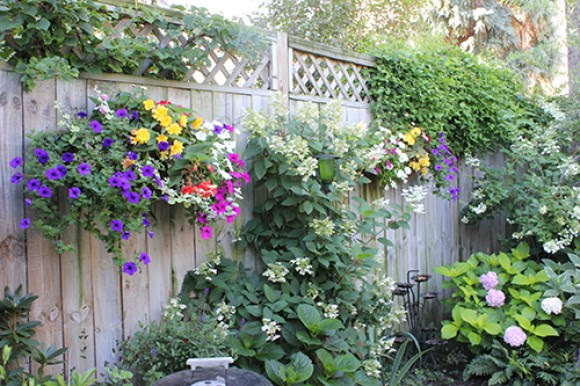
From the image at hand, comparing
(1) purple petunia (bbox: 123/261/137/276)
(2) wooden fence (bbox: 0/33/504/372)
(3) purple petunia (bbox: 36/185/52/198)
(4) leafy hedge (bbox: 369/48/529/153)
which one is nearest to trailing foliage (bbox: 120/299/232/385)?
(2) wooden fence (bbox: 0/33/504/372)

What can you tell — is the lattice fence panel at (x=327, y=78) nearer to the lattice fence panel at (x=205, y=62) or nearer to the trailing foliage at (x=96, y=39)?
the lattice fence panel at (x=205, y=62)

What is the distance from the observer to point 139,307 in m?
2.41

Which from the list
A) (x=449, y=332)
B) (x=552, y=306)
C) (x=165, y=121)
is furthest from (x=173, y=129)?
(x=552, y=306)

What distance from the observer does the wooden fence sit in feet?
6.72

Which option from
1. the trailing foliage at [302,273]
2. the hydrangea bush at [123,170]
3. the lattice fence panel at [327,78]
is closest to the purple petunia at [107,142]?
the hydrangea bush at [123,170]

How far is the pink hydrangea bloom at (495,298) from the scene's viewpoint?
3.42m

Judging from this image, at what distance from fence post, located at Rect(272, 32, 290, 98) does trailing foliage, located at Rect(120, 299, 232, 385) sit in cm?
137

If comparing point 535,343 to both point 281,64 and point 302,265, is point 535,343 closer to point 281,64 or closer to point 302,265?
point 302,265

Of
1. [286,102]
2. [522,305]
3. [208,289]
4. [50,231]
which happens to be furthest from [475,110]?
[50,231]

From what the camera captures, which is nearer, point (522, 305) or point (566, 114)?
point (522, 305)

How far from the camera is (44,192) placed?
193 cm

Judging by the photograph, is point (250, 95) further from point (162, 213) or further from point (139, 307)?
point (139, 307)

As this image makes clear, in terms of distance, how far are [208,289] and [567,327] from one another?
2215 mm

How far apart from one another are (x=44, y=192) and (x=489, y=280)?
279cm
